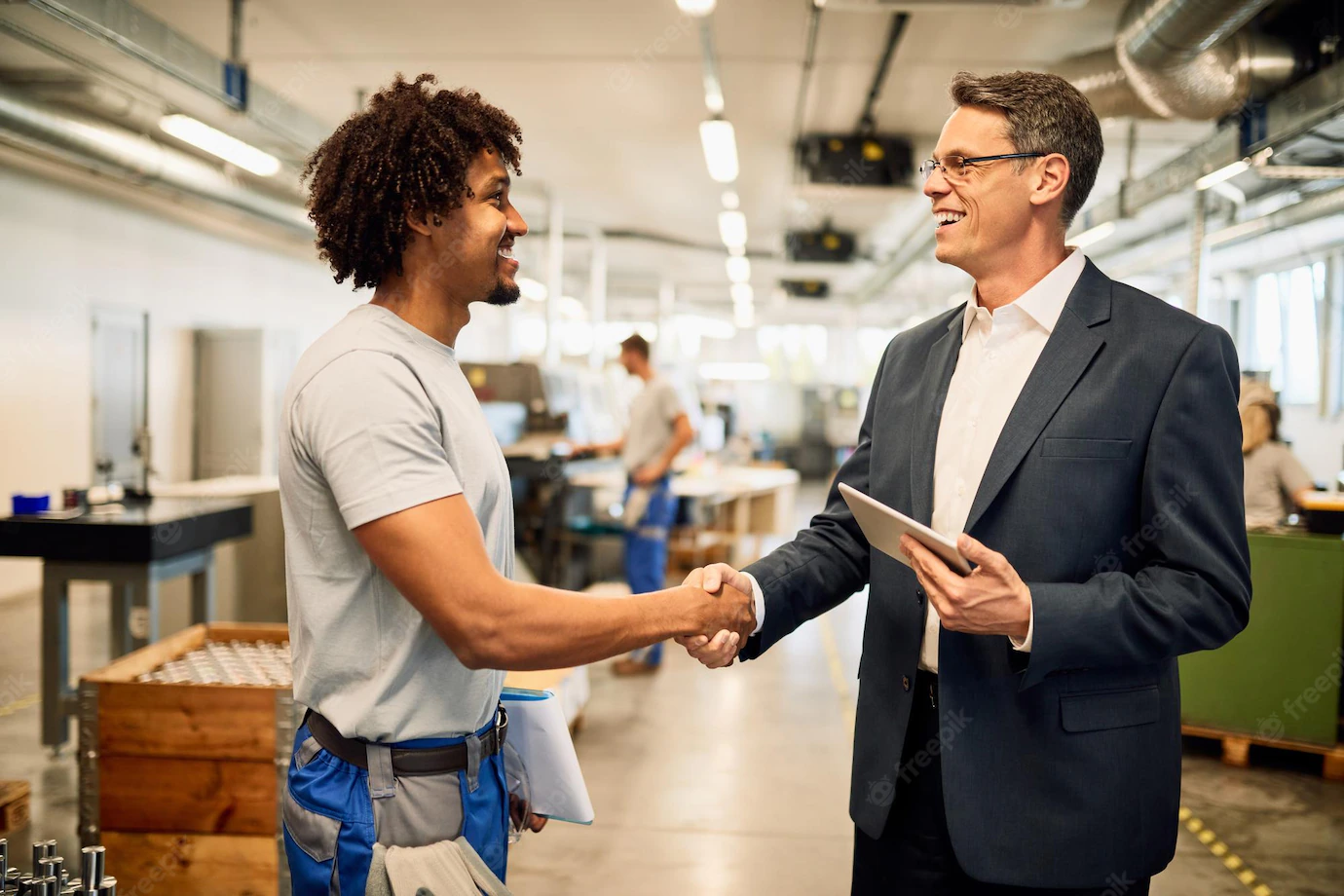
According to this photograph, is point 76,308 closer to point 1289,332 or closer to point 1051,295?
point 1051,295

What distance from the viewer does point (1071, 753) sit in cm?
140

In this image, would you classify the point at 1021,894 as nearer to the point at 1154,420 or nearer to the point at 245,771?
the point at 1154,420

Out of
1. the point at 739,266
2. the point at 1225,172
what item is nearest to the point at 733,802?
the point at 1225,172

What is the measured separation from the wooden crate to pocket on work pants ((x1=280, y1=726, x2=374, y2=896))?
144 cm

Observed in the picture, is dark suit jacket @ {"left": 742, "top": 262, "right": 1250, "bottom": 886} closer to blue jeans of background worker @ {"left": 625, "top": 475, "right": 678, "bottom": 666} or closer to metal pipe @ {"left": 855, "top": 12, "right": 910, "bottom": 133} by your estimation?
blue jeans of background worker @ {"left": 625, "top": 475, "right": 678, "bottom": 666}

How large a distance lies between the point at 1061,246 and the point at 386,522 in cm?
123

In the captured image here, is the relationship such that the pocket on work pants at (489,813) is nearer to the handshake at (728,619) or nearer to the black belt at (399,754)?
the black belt at (399,754)

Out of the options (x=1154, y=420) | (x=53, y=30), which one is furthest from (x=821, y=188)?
(x=1154, y=420)

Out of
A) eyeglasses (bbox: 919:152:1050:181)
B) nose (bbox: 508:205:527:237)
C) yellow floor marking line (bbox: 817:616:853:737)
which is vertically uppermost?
eyeglasses (bbox: 919:152:1050:181)

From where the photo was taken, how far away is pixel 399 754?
51.9 inches

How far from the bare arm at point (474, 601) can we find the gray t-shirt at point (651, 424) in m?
4.60

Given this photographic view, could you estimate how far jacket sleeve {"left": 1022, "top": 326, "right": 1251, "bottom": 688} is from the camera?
4.34 ft

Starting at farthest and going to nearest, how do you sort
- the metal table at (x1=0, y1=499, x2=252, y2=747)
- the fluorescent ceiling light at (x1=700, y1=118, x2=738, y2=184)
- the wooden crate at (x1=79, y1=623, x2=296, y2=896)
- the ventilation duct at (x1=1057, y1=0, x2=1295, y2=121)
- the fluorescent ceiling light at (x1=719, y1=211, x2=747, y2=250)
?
the fluorescent ceiling light at (x1=719, y1=211, x2=747, y2=250)
the fluorescent ceiling light at (x1=700, y1=118, x2=738, y2=184)
the ventilation duct at (x1=1057, y1=0, x2=1295, y2=121)
the metal table at (x1=0, y1=499, x2=252, y2=747)
the wooden crate at (x1=79, y1=623, x2=296, y2=896)

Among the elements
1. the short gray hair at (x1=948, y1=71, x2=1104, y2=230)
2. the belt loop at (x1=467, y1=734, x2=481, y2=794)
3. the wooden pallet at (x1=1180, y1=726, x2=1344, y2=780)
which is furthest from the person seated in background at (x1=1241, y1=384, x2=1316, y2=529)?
the belt loop at (x1=467, y1=734, x2=481, y2=794)
